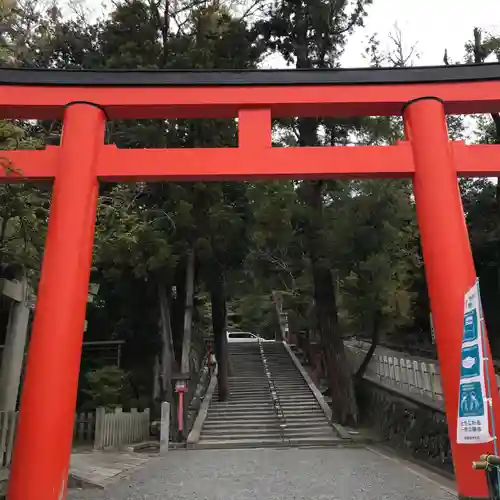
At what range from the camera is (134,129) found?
41.5ft

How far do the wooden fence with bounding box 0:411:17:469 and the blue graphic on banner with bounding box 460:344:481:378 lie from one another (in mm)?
6368

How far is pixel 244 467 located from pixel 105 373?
6265 mm

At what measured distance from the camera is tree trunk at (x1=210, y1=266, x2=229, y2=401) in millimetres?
15539

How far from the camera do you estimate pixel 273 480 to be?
7262mm

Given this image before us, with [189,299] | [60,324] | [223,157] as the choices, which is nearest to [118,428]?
[189,299]

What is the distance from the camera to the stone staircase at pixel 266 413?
12195 mm

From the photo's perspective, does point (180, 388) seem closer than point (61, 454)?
No

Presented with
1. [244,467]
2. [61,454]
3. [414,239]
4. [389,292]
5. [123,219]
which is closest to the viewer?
[61,454]

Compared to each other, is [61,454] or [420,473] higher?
[61,454]

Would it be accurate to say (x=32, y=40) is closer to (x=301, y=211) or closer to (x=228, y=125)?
(x=228, y=125)

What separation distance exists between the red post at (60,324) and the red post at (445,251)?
3.66m

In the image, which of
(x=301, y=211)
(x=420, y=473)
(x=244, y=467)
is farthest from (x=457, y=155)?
(x=301, y=211)

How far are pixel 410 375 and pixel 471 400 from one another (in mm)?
8366

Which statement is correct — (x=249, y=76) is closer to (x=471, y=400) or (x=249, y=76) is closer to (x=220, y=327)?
→ (x=471, y=400)
